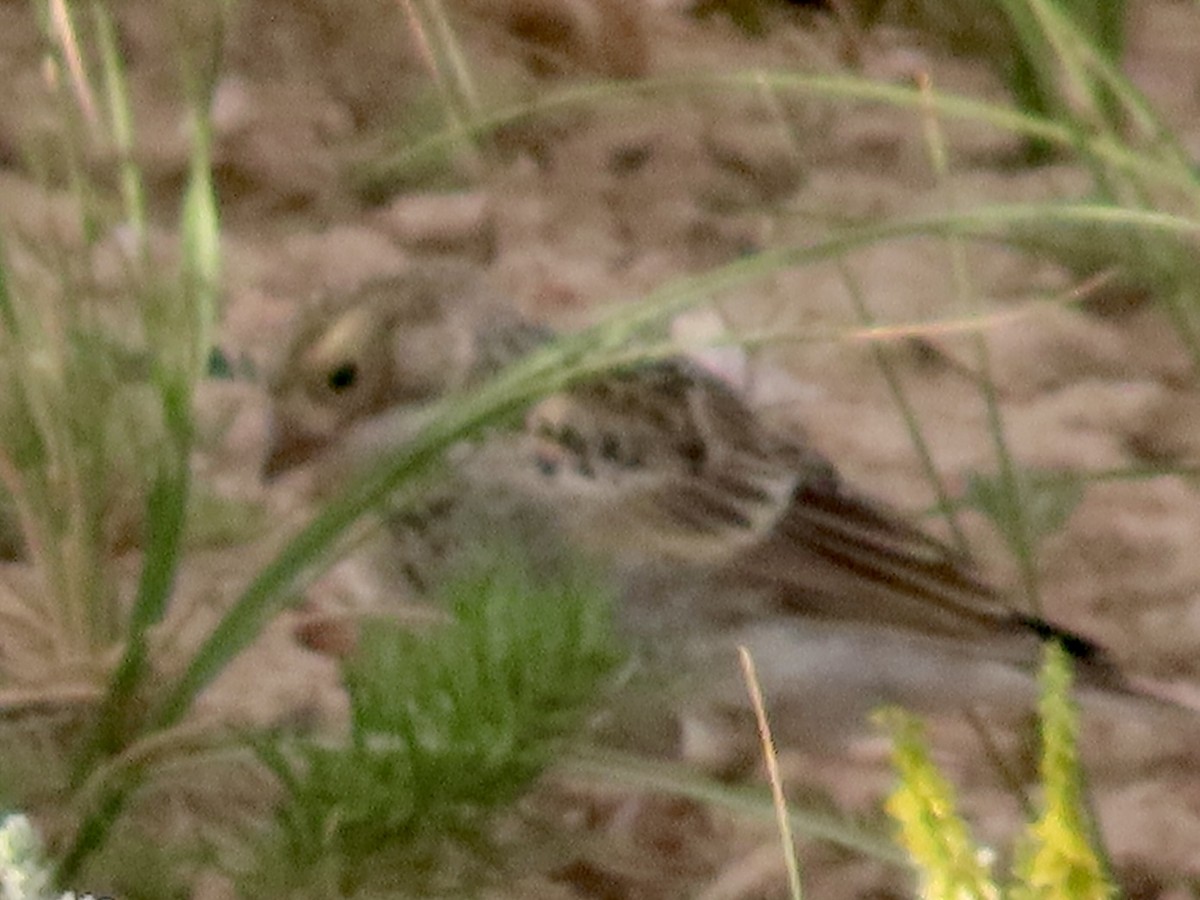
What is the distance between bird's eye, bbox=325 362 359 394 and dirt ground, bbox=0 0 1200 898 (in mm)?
129

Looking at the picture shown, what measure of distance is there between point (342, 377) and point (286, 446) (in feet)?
0.30

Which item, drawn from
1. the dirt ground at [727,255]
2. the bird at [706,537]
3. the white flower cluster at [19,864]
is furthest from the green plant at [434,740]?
the white flower cluster at [19,864]

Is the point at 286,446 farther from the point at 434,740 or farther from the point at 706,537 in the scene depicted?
the point at 434,740

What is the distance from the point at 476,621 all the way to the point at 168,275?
3.50 ft

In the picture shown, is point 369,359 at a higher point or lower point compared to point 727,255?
higher

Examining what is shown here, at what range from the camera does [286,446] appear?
171 cm

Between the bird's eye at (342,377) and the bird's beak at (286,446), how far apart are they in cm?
6

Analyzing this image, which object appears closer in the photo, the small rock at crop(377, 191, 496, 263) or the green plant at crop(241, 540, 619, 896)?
the green plant at crop(241, 540, 619, 896)

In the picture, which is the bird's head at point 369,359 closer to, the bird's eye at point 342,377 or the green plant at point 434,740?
the bird's eye at point 342,377

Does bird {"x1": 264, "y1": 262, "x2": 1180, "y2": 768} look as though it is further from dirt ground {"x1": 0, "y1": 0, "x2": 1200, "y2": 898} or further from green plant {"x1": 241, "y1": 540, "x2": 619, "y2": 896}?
green plant {"x1": 241, "y1": 540, "x2": 619, "y2": 896}

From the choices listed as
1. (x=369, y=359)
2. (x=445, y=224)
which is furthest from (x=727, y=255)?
(x=369, y=359)

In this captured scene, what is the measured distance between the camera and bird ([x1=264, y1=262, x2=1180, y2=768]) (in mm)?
1542

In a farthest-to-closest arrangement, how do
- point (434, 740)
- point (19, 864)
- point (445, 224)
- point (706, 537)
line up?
point (445, 224), point (706, 537), point (434, 740), point (19, 864)

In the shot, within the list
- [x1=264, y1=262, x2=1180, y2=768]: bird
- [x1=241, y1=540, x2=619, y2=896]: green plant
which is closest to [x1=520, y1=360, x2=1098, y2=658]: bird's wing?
[x1=264, y1=262, x2=1180, y2=768]: bird
